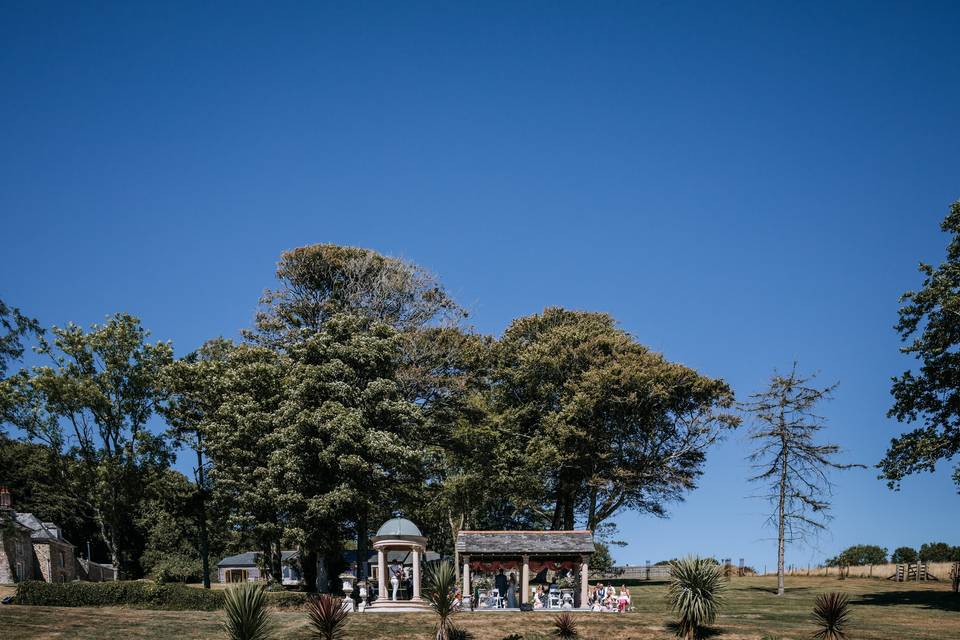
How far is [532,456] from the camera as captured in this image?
57406 millimetres

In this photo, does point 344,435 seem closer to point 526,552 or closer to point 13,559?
point 526,552

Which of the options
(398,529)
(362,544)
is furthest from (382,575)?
(362,544)

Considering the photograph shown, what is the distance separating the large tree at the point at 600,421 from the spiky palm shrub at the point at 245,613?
27899 millimetres

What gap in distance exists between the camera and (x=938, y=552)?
235ft

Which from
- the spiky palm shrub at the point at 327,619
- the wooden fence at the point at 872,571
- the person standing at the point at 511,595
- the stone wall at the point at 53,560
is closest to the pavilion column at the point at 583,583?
the person standing at the point at 511,595

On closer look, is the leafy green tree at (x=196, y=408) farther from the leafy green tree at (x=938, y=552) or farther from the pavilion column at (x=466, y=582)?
the leafy green tree at (x=938, y=552)

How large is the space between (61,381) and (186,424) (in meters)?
7.68

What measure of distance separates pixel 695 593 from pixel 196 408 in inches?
1313

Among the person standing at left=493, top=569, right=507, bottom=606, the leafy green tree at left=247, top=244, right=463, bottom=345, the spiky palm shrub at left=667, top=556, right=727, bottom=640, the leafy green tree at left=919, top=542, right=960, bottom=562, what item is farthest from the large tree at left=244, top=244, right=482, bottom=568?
the leafy green tree at left=919, top=542, right=960, bottom=562

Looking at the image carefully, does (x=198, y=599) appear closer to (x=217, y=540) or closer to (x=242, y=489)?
(x=242, y=489)

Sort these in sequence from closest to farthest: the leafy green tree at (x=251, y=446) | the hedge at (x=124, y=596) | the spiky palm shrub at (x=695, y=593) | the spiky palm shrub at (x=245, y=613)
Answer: the spiky palm shrub at (x=245, y=613) → the spiky palm shrub at (x=695, y=593) → the hedge at (x=124, y=596) → the leafy green tree at (x=251, y=446)

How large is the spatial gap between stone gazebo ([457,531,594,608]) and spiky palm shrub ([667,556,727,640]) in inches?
278

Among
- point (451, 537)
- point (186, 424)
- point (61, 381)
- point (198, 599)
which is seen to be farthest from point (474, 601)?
point (451, 537)

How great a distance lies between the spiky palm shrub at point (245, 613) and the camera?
31016mm
